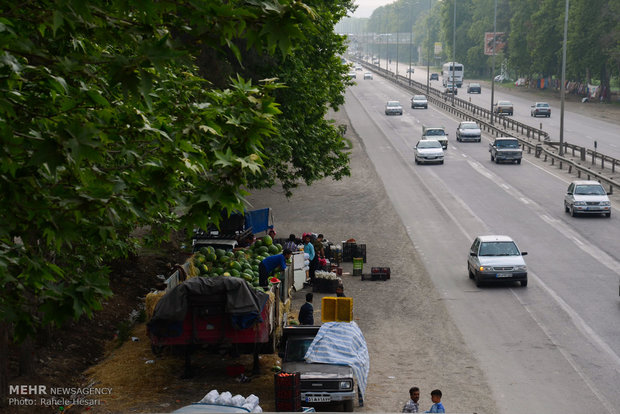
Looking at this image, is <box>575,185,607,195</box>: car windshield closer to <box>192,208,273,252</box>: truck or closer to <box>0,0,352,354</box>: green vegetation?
<box>192,208,273,252</box>: truck

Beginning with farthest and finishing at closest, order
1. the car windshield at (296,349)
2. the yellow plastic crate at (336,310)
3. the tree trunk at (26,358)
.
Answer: the yellow plastic crate at (336,310) < the tree trunk at (26,358) < the car windshield at (296,349)

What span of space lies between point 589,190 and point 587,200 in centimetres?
91

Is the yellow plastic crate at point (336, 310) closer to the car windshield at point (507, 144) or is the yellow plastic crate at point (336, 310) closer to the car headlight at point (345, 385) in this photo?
the car headlight at point (345, 385)

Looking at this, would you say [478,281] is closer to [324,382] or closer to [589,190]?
[324,382]

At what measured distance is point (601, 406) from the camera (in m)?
15.7

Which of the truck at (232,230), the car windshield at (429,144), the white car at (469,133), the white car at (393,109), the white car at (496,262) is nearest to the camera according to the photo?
the truck at (232,230)

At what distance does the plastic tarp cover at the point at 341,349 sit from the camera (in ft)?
51.9

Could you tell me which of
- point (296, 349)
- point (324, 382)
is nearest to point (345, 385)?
point (324, 382)

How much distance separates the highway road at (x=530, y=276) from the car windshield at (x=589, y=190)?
117 centimetres

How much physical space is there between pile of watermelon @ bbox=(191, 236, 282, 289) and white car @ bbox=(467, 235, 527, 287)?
6.26 meters

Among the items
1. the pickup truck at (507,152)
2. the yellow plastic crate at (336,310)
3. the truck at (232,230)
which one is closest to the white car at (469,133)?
the pickup truck at (507,152)

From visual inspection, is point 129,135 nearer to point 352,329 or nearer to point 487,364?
point 352,329

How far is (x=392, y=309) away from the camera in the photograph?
23.6 m

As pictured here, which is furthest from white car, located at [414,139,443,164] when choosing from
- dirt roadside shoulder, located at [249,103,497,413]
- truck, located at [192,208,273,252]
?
truck, located at [192,208,273,252]
